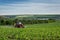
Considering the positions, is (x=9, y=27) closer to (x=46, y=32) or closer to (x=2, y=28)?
(x=2, y=28)

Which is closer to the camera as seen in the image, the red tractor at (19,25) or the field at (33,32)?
the field at (33,32)

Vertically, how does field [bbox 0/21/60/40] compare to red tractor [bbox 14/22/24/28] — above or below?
below

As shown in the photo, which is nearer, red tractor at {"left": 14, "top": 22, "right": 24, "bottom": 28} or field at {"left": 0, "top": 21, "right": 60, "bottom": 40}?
field at {"left": 0, "top": 21, "right": 60, "bottom": 40}

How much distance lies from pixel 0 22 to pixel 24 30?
0.42 m

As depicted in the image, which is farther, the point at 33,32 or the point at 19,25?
the point at 19,25

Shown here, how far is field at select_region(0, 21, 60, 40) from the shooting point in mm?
2490

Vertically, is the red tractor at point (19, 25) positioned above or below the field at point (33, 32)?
above

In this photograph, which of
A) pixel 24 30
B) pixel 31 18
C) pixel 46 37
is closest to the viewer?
pixel 46 37

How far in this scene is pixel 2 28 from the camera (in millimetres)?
2826

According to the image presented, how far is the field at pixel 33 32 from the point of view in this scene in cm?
249

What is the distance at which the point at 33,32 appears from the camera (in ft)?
8.52

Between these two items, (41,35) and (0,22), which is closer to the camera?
(41,35)

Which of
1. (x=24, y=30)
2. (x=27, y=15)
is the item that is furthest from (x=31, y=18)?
(x=24, y=30)

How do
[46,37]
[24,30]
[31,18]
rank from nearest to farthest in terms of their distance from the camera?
[46,37] → [24,30] → [31,18]
